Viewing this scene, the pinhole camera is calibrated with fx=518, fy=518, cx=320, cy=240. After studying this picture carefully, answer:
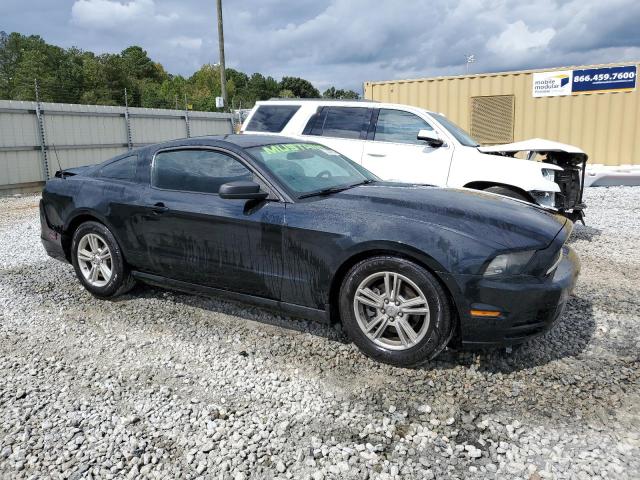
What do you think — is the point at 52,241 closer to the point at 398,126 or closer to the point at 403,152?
the point at 403,152

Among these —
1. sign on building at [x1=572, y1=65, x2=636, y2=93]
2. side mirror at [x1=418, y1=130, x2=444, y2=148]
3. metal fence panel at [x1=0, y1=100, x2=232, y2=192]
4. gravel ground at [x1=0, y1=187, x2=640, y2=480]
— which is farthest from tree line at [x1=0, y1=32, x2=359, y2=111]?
gravel ground at [x1=0, y1=187, x2=640, y2=480]

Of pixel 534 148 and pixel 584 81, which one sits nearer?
pixel 534 148

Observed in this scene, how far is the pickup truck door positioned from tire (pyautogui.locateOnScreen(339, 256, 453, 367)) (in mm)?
3631

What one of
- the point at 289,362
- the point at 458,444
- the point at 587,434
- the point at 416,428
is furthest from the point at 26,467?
the point at 587,434

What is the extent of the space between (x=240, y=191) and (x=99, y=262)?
183 cm

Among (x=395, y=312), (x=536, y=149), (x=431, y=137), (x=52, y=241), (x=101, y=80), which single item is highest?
(x=101, y=80)

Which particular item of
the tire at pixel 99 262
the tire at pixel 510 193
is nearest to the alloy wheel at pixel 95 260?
the tire at pixel 99 262

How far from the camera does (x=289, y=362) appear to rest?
11.3 feet

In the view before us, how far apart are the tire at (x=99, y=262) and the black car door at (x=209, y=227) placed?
41 centimetres

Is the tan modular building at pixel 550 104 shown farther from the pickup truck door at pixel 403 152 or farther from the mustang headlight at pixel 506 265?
the mustang headlight at pixel 506 265

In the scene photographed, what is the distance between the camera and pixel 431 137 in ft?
21.6

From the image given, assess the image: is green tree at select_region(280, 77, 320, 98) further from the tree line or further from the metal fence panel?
the metal fence panel

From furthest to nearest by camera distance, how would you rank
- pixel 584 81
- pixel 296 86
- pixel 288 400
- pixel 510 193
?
pixel 296 86 < pixel 584 81 < pixel 510 193 < pixel 288 400

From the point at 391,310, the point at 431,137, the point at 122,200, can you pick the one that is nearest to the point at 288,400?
the point at 391,310
